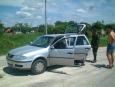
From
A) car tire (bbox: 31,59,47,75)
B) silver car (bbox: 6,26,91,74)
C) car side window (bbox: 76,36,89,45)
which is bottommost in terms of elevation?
car tire (bbox: 31,59,47,75)

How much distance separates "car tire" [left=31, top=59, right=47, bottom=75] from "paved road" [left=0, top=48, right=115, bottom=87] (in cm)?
20

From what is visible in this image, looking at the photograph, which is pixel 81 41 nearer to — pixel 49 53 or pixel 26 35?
pixel 49 53

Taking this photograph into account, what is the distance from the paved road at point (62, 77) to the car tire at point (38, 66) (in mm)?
196

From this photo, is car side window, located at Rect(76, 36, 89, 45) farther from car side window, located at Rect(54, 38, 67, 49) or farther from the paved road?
the paved road

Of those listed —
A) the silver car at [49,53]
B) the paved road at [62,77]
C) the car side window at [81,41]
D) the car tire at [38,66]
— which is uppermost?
the car side window at [81,41]

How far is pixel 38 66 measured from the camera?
10195 mm

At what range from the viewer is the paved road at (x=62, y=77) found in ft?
28.5

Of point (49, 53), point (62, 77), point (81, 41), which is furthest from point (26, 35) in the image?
point (62, 77)

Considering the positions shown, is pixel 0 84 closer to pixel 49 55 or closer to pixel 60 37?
pixel 49 55

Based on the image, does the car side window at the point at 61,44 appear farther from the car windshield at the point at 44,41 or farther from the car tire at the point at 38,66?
the car tire at the point at 38,66

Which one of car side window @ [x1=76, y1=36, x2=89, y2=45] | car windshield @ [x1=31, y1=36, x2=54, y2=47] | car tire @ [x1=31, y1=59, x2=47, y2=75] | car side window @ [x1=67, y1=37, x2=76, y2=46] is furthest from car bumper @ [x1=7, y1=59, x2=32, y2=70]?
car side window @ [x1=76, y1=36, x2=89, y2=45]

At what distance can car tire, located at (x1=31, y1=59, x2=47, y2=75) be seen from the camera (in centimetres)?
998

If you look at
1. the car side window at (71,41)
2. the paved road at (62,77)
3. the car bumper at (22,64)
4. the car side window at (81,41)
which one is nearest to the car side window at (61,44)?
the car side window at (71,41)

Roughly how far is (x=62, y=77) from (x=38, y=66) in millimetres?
1156
